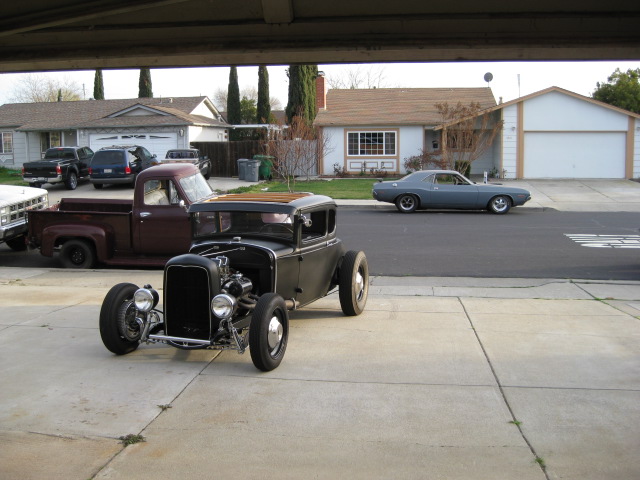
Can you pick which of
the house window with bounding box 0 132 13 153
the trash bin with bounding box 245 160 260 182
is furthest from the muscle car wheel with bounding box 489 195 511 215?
the house window with bounding box 0 132 13 153

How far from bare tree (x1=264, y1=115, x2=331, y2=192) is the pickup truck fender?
17.4 m

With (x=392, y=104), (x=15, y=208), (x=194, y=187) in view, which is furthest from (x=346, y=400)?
(x=392, y=104)

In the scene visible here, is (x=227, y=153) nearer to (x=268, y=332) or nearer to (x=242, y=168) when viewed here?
(x=242, y=168)

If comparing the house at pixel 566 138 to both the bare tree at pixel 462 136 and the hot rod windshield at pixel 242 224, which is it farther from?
the hot rod windshield at pixel 242 224

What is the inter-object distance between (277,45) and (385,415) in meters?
3.12

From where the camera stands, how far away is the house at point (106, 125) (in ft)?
122

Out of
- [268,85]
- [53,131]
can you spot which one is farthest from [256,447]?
[268,85]

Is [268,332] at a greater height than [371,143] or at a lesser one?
lesser

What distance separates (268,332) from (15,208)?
9.54 m

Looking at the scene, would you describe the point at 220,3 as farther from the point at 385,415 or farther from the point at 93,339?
the point at 93,339

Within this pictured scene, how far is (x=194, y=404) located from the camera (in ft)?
19.2

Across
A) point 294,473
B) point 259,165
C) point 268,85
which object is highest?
point 268,85

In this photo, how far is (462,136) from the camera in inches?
1218

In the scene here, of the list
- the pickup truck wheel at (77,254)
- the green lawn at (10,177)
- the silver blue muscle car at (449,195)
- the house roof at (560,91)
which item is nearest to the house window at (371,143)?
the house roof at (560,91)
